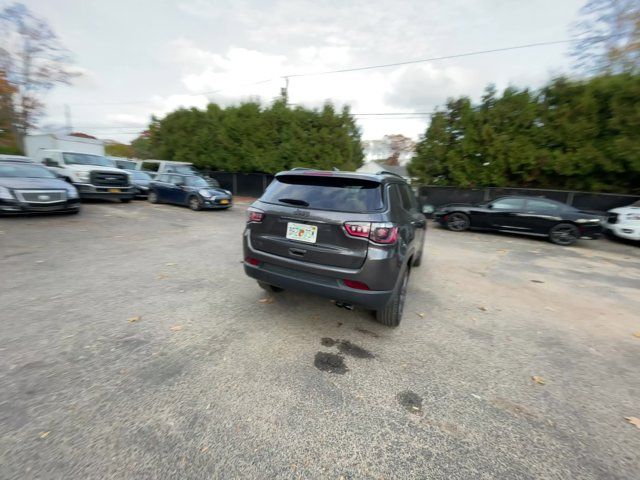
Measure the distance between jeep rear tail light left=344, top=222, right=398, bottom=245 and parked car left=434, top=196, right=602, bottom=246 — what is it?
862 cm

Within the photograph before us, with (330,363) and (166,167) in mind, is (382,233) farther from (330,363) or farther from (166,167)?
(166,167)

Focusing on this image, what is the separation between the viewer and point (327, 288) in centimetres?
280

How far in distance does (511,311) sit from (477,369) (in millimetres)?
1802

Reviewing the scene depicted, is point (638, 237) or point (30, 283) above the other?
point (638, 237)

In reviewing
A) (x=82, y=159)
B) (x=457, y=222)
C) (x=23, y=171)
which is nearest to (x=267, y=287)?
(x=23, y=171)

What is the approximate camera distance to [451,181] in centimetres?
1366

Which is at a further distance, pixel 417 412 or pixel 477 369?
pixel 477 369

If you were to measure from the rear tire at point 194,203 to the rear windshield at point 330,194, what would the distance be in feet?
31.2

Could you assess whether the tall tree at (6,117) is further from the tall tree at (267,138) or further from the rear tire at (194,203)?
the rear tire at (194,203)

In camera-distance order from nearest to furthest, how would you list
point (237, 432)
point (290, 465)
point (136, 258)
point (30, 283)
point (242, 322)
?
point (290, 465)
point (237, 432)
point (242, 322)
point (30, 283)
point (136, 258)

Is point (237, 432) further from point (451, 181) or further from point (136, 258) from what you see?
point (451, 181)

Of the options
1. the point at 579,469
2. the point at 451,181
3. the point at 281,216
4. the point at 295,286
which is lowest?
the point at 579,469

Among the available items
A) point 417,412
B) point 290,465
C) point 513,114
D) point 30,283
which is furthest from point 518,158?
point 30,283

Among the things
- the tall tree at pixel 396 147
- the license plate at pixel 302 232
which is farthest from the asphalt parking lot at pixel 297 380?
the tall tree at pixel 396 147
